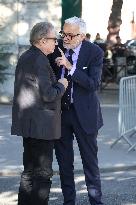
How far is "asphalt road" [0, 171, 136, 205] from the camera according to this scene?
6.68m

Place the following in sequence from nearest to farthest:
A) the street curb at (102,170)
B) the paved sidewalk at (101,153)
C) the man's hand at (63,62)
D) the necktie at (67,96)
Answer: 1. the man's hand at (63,62)
2. the necktie at (67,96)
3. the street curb at (102,170)
4. the paved sidewalk at (101,153)

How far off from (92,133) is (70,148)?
0.91ft

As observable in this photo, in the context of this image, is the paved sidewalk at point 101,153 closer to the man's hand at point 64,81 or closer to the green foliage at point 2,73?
the green foliage at point 2,73

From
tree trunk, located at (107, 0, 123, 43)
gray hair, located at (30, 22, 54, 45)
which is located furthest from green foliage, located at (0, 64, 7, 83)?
gray hair, located at (30, 22, 54, 45)

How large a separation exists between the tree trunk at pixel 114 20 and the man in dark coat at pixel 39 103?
16.3 m

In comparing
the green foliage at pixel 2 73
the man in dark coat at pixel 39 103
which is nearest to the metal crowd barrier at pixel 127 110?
the man in dark coat at pixel 39 103

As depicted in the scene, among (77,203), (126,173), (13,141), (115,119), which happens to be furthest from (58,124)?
(115,119)

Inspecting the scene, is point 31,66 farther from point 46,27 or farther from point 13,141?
point 13,141

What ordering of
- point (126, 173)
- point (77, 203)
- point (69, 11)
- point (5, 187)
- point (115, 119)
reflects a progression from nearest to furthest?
point (77, 203) < point (5, 187) < point (126, 173) < point (115, 119) < point (69, 11)

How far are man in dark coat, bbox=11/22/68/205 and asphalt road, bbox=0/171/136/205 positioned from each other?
1304mm

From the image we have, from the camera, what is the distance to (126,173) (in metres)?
8.20

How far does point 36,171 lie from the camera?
17.8ft

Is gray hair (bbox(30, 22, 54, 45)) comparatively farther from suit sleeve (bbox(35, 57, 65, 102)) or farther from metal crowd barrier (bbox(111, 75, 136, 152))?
metal crowd barrier (bbox(111, 75, 136, 152))

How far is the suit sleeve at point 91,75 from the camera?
5.59 m
